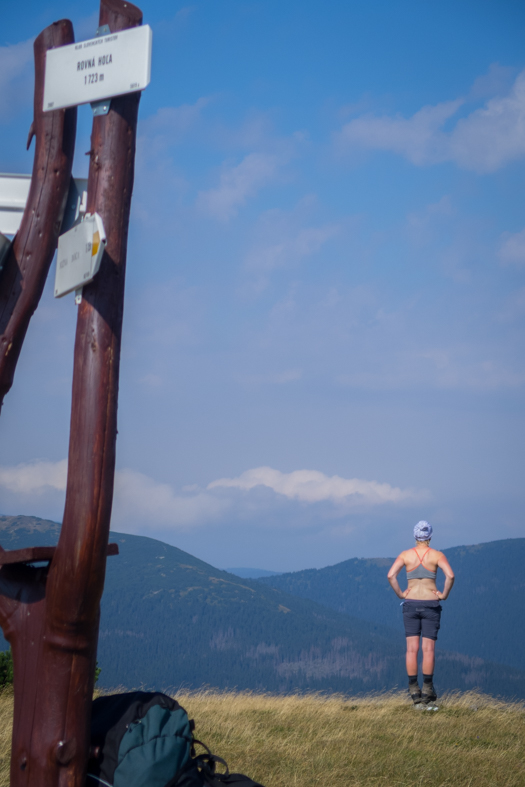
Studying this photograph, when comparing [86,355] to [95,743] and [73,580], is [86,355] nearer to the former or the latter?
[73,580]

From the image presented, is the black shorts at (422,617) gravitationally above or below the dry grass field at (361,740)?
above

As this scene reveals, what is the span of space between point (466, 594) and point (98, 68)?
158323 mm

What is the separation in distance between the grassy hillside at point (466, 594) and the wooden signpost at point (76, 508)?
13276 centimetres

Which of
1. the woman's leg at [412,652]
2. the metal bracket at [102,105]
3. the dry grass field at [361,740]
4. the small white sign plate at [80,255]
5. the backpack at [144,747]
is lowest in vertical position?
the dry grass field at [361,740]

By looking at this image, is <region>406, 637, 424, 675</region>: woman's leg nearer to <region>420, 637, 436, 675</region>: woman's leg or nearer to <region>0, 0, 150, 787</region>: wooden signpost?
<region>420, 637, 436, 675</region>: woman's leg

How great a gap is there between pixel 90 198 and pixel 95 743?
9.61 feet

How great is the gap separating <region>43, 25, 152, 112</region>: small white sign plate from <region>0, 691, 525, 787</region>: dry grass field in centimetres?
449

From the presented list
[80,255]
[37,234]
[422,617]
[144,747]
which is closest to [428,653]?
[422,617]

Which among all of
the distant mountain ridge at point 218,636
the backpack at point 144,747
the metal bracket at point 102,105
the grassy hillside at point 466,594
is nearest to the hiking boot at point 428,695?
the backpack at point 144,747

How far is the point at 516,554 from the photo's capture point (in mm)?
148875

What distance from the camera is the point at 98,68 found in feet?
11.5

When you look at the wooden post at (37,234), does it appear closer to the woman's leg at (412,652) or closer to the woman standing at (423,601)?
the woman standing at (423,601)

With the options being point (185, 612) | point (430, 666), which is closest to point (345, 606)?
point (185, 612)

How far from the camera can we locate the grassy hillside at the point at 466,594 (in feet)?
449
